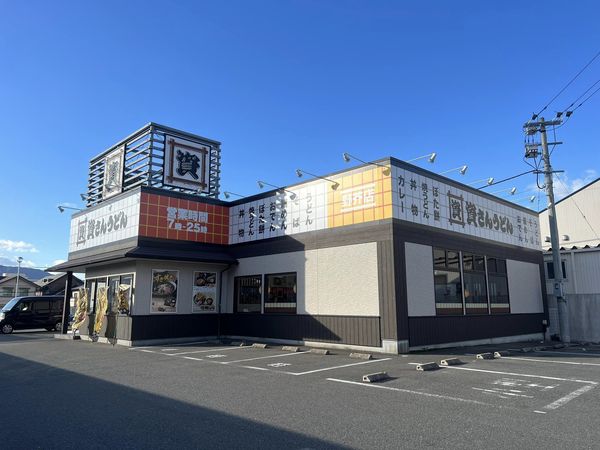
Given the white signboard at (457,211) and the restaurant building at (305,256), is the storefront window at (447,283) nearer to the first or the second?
the restaurant building at (305,256)

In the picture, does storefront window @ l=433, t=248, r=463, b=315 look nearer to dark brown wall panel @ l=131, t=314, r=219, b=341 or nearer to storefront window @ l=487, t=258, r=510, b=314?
storefront window @ l=487, t=258, r=510, b=314

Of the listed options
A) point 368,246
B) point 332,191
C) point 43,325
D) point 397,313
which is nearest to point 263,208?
point 332,191

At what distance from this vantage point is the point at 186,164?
1862 centimetres

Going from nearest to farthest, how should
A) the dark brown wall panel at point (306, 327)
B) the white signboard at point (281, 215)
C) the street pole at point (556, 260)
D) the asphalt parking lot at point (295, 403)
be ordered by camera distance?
the asphalt parking lot at point (295, 403), the dark brown wall panel at point (306, 327), the white signboard at point (281, 215), the street pole at point (556, 260)

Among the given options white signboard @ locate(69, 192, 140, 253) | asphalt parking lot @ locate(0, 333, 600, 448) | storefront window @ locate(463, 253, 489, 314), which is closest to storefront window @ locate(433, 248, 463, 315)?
storefront window @ locate(463, 253, 489, 314)

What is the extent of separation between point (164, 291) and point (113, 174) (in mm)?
6397

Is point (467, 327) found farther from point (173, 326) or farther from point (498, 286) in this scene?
point (173, 326)

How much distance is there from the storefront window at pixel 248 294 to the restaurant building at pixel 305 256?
0.18 ft

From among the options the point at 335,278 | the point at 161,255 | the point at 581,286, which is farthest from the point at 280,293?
the point at 581,286

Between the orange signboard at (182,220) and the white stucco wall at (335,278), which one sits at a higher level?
the orange signboard at (182,220)

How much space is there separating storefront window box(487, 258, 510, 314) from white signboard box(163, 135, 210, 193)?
39.3ft

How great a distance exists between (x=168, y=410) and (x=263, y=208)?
11480 millimetres

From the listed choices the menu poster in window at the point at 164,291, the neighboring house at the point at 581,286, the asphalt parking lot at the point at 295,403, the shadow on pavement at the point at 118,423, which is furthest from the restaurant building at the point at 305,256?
the shadow on pavement at the point at 118,423

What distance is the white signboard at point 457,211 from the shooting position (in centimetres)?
1348
